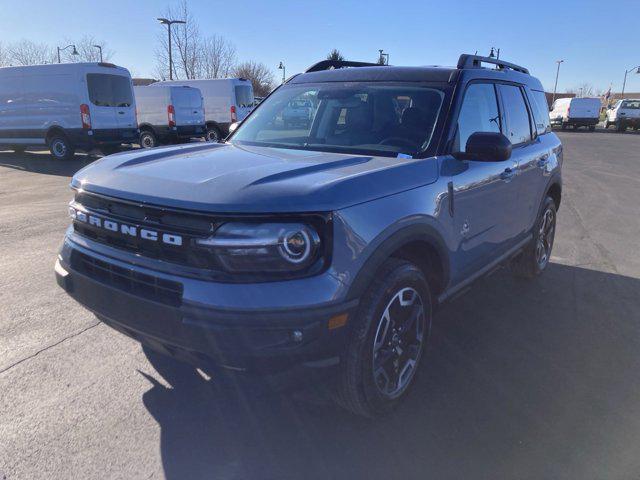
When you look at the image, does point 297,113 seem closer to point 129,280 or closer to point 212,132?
point 129,280

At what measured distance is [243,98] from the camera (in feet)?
65.1

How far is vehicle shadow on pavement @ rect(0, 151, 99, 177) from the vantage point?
12997 millimetres

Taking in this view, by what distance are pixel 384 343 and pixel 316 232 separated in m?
0.85

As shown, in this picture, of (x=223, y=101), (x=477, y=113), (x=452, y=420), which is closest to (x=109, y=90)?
(x=223, y=101)

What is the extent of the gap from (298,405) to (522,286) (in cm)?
299

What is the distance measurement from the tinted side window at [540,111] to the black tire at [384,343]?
2818mm

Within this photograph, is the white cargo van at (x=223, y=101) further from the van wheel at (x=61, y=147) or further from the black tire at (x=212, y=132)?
the van wheel at (x=61, y=147)

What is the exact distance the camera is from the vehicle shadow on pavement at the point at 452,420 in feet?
8.15

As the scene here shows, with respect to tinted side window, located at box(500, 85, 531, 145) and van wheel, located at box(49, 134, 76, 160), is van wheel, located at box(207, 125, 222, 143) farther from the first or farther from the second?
tinted side window, located at box(500, 85, 531, 145)

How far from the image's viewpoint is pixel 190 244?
230cm

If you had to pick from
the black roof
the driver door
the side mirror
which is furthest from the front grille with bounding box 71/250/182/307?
the black roof

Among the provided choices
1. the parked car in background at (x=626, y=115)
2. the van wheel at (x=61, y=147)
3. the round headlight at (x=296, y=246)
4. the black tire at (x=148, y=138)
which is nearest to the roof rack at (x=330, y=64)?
the round headlight at (x=296, y=246)

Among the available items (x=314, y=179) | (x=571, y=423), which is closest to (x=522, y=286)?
(x=571, y=423)

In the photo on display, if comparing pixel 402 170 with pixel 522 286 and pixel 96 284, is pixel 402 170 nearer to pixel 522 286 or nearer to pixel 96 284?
pixel 96 284
